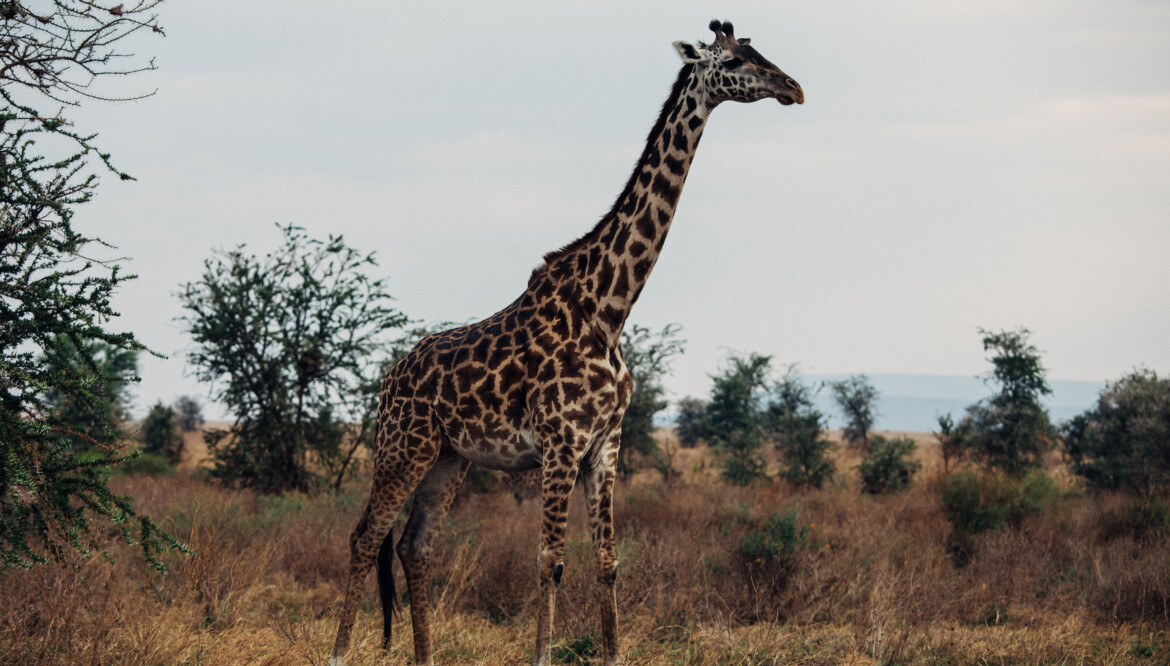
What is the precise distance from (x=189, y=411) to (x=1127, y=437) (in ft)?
144

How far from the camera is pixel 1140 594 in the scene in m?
A: 9.30

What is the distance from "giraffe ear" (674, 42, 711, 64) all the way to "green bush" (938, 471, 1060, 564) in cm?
947

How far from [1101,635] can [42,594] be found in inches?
347

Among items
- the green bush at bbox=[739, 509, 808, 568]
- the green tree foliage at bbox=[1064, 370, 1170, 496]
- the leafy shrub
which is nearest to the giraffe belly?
the green bush at bbox=[739, 509, 808, 568]

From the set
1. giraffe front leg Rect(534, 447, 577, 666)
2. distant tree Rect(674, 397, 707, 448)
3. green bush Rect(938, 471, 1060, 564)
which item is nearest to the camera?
giraffe front leg Rect(534, 447, 577, 666)

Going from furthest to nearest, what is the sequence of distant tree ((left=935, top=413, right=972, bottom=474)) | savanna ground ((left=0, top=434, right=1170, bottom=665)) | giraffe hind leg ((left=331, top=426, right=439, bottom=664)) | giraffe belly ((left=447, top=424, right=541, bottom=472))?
distant tree ((left=935, top=413, right=972, bottom=474)) → savanna ground ((left=0, top=434, right=1170, bottom=665)) → giraffe hind leg ((left=331, top=426, right=439, bottom=664)) → giraffe belly ((left=447, top=424, right=541, bottom=472))

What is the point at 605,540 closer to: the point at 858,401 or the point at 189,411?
the point at 858,401

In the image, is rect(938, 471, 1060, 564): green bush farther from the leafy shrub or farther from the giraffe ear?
the leafy shrub

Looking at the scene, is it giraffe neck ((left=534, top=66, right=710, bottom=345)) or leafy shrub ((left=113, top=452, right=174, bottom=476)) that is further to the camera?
leafy shrub ((left=113, top=452, right=174, bottom=476))

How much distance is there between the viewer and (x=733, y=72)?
620 centimetres

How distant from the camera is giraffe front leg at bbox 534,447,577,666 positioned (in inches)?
236

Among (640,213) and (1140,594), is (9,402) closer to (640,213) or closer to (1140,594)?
(640,213)

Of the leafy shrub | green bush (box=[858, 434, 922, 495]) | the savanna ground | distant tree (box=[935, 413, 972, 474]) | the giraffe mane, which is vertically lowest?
the savanna ground

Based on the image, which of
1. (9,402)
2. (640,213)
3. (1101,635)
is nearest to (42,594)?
(9,402)
